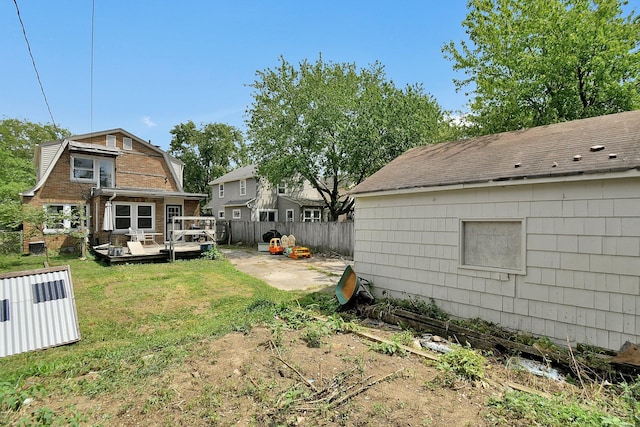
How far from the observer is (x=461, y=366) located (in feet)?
12.7

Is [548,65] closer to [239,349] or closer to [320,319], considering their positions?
[320,319]

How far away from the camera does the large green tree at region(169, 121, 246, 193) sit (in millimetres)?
37406

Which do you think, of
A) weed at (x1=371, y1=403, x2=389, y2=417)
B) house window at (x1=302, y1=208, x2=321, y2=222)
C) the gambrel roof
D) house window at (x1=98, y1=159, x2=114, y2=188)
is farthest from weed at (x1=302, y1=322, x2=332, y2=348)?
house window at (x1=302, y1=208, x2=321, y2=222)

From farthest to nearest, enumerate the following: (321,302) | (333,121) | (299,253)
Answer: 1. (333,121)
2. (299,253)
3. (321,302)

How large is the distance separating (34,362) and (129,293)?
12.0 ft

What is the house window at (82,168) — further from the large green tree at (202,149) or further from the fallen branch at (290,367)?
the large green tree at (202,149)

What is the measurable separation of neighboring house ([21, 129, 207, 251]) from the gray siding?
47.1 ft

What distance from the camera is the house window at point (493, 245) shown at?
509cm

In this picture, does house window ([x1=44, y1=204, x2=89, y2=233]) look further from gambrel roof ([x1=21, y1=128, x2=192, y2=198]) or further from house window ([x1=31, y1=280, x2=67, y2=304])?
house window ([x1=31, y1=280, x2=67, y2=304])

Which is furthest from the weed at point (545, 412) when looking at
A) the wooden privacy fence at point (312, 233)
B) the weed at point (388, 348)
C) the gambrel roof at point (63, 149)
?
the gambrel roof at point (63, 149)

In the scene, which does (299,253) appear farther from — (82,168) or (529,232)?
(82,168)

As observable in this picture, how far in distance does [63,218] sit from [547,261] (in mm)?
14992

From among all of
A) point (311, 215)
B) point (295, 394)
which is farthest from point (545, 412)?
point (311, 215)

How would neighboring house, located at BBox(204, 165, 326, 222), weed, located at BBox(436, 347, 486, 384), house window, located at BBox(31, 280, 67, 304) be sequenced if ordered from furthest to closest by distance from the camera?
neighboring house, located at BBox(204, 165, 326, 222) → house window, located at BBox(31, 280, 67, 304) → weed, located at BBox(436, 347, 486, 384)
